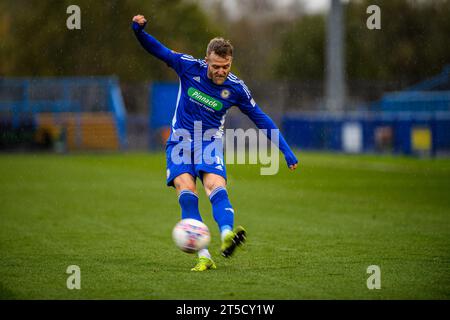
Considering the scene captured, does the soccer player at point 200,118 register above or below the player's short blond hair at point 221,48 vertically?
below

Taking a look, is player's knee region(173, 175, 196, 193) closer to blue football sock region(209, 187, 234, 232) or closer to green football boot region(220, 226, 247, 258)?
blue football sock region(209, 187, 234, 232)

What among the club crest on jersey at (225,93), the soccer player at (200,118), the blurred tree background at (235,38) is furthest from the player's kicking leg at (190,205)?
the blurred tree background at (235,38)

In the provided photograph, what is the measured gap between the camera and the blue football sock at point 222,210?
293 inches

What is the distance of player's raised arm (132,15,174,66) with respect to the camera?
7.84 metres

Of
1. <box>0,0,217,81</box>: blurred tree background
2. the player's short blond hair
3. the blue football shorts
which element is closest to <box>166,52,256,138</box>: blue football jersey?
the blue football shorts

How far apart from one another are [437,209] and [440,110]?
2046 centimetres

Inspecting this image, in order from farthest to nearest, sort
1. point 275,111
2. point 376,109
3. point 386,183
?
point 275,111 → point 376,109 → point 386,183

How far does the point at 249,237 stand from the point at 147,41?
10.5ft

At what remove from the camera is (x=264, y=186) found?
1777cm

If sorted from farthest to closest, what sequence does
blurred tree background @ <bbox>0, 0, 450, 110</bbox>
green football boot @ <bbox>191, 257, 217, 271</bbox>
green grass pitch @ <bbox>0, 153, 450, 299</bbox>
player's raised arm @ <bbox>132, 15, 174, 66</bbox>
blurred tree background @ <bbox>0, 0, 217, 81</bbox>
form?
1. blurred tree background @ <bbox>0, 0, 450, 110</bbox>
2. blurred tree background @ <bbox>0, 0, 217, 81</bbox>
3. player's raised arm @ <bbox>132, 15, 174, 66</bbox>
4. green football boot @ <bbox>191, 257, 217, 271</bbox>
5. green grass pitch @ <bbox>0, 153, 450, 299</bbox>

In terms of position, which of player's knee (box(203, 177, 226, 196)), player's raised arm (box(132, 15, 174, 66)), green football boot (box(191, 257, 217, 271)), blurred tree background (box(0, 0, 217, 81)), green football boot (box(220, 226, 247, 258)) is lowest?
green football boot (box(191, 257, 217, 271))

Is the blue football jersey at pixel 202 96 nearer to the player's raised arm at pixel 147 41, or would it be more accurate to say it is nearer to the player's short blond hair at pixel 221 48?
the player's raised arm at pixel 147 41
